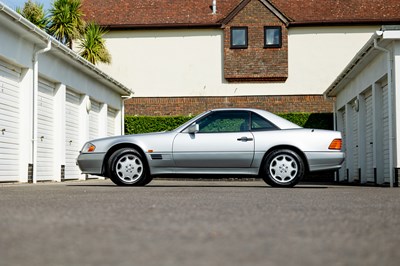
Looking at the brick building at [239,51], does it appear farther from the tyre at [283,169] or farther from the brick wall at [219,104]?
the tyre at [283,169]

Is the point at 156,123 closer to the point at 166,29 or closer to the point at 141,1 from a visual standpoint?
the point at 166,29

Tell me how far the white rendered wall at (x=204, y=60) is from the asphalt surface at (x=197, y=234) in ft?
84.1

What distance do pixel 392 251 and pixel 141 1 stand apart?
31954mm

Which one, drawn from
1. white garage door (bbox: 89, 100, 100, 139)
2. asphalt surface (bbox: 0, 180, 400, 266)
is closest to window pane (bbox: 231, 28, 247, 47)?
white garage door (bbox: 89, 100, 100, 139)

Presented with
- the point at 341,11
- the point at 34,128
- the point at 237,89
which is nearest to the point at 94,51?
the point at 237,89

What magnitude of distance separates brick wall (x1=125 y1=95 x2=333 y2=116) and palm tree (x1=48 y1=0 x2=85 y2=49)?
4096 mm

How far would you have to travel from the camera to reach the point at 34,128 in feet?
57.5

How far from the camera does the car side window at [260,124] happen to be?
13.4 metres

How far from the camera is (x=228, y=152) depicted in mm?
13172

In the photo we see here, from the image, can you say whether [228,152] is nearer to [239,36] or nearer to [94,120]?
[94,120]

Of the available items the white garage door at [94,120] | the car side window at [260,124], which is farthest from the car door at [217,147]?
the white garage door at [94,120]

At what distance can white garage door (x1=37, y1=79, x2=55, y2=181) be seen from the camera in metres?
18.5

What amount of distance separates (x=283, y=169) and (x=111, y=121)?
1601 centimetres

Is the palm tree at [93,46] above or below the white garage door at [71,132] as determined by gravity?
above
